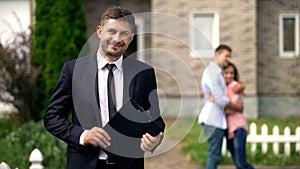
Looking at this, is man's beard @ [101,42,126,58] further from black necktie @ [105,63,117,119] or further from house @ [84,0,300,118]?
house @ [84,0,300,118]

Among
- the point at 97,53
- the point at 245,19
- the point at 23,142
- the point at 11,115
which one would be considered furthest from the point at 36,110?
the point at 97,53

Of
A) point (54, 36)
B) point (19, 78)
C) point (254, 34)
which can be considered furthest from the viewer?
point (254, 34)

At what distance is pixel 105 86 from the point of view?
13.2ft

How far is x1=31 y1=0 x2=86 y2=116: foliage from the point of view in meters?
15.3

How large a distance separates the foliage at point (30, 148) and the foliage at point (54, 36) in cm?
294

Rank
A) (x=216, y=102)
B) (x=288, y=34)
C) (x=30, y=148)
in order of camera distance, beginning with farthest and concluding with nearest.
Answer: (x=288, y=34), (x=30, y=148), (x=216, y=102)

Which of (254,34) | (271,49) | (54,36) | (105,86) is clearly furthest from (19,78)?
(105,86)

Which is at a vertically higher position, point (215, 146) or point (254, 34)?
point (254, 34)

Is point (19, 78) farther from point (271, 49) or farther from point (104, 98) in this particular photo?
point (104, 98)

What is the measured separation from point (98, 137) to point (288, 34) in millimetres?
17206

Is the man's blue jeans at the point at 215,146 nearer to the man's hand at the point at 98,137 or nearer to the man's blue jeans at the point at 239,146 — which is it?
the man's blue jeans at the point at 239,146

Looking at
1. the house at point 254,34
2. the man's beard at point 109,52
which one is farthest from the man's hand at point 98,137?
the house at point 254,34

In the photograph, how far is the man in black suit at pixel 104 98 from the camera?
12.8 ft

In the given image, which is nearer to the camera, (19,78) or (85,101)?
(85,101)
